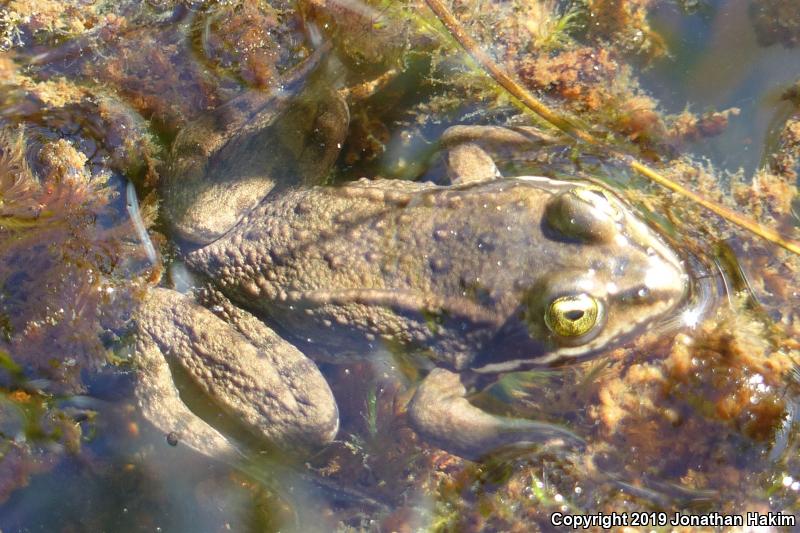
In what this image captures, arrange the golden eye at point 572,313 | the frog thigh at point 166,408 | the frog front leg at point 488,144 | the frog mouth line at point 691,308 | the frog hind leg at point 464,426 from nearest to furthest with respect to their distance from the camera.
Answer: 1. the golden eye at point 572,313
2. the frog mouth line at point 691,308
3. the frog hind leg at point 464,426
4. the frog thigh at point 166,408
5. the frog front leg at point 488,144

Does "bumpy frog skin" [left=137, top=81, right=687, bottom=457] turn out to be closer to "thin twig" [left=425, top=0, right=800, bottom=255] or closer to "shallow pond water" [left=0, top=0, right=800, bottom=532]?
"shallow pond water" [left=0, top=0, right=800, bottom=532]

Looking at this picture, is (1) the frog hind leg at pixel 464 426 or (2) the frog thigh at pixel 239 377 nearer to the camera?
(1) the frog hind leg at pixel 464 426

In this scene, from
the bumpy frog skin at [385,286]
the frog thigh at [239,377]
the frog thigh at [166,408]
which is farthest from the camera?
A: the frog thigh at [166,408]

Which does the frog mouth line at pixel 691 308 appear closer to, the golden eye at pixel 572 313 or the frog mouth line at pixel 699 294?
the frog mouth line at pixel 699 294

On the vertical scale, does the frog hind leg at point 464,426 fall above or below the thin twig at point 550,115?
below

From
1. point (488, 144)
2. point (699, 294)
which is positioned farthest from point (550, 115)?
point (699, 294)

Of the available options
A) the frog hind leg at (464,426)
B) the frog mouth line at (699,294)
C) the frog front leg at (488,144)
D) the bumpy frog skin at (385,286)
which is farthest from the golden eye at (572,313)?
the frog front leg at (488,144)

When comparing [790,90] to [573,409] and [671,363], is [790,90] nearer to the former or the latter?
[671,363]

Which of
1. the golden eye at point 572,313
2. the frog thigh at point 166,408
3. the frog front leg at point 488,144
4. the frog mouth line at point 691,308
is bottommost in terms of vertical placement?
the frog thigh at point 166,408
